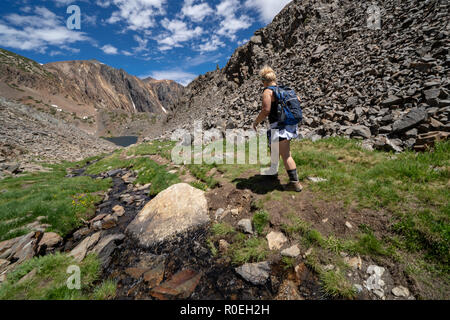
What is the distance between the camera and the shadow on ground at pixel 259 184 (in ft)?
20.3

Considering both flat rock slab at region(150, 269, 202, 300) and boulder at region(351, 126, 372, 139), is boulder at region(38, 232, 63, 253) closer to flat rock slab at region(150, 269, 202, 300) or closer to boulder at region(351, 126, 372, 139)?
flat rock slab at region(150, 269, 202, 300)

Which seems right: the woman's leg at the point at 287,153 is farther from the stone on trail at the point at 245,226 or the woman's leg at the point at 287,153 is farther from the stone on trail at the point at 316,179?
the stone on trail at the point at 245,226

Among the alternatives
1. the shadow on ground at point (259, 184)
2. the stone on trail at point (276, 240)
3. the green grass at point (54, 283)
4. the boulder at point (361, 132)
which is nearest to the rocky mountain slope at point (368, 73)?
the boulder at point (361, 132)

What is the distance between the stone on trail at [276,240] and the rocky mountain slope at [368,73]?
624 centimetres

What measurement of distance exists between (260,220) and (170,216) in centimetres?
304

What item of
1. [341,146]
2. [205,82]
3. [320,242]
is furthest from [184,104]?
[320,242]

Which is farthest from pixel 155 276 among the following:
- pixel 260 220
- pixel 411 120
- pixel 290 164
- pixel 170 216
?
pixel 411 120

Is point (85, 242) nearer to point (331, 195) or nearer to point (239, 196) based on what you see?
point (239, 196)

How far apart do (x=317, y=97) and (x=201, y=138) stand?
1085cm

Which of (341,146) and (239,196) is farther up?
(341,146)

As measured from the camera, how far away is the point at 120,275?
434cm

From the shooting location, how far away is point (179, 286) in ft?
12.3

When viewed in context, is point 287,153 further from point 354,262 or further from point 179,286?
point 179,286

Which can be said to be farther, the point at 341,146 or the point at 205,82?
the point at 205,82
